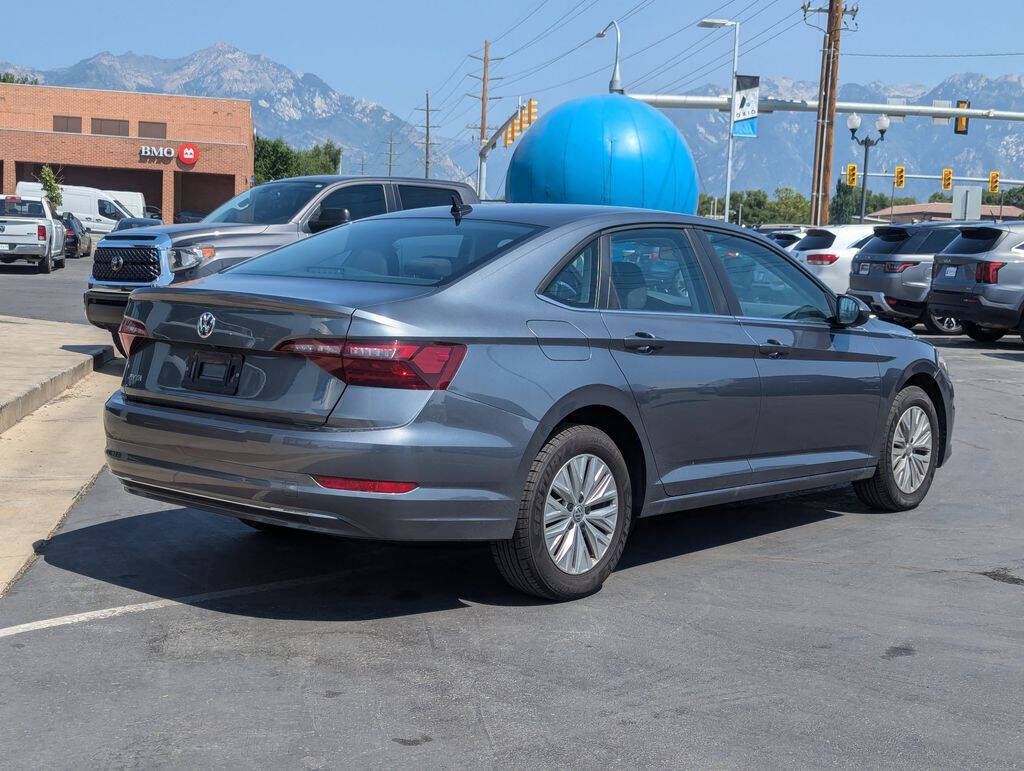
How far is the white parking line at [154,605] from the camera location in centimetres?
496

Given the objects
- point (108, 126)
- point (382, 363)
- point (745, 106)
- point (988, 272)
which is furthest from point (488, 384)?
point (108, 126)

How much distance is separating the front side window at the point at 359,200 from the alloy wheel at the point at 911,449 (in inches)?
289

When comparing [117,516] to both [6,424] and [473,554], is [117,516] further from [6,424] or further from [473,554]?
[6,424]

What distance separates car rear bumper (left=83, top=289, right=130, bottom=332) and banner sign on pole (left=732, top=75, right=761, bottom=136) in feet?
83.7

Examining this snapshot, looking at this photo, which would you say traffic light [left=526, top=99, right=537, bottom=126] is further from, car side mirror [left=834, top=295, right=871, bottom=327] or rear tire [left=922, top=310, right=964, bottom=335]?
car side mirror [left=834, top=295, right=871, bottom=327]

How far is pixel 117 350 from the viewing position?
49.8 ft

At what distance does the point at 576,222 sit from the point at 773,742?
8.68 ft

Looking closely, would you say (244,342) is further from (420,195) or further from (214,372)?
(420,195)

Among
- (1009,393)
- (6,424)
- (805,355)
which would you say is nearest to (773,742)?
(805,355)

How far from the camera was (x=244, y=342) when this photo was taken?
507 cm

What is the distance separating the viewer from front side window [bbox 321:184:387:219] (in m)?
13.6

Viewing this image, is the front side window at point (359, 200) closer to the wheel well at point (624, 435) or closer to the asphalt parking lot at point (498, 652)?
the asphalt parking lot at point (498, 652)

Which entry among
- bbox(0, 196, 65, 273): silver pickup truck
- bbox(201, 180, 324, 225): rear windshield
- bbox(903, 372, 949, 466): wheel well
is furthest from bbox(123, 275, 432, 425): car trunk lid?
bbox(0, 196, 65, 273): silver pickup truck

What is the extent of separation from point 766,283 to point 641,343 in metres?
1.34
